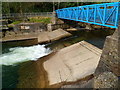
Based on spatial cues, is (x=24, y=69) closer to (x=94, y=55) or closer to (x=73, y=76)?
(x=73, y=76)

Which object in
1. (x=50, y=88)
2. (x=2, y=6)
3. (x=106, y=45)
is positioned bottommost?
(x=50, y=88)

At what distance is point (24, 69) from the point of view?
11422 millimetres

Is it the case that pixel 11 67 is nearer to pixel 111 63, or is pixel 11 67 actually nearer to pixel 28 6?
pixel 111 63

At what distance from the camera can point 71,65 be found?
422 inches

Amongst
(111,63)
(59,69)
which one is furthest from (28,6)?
(111,63)

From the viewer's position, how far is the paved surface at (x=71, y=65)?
9023mm

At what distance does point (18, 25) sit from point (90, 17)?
66.2 feet

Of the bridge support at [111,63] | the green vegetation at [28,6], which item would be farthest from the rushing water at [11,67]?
the green vegetation at [28,6]

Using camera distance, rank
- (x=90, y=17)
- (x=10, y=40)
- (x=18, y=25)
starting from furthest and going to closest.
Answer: (x=18, y=25) → (x=10, y=40) → (x=90, y=17)

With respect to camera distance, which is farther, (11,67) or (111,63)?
(11,67)

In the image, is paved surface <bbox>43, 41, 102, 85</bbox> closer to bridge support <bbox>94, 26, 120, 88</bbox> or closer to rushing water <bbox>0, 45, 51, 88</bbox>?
bridge support <bbox>94, 26, 120, 88</bbox>

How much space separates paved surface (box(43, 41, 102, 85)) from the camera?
29.6 ft

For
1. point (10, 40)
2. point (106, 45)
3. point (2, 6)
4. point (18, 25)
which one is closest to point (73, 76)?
point (106, 45)

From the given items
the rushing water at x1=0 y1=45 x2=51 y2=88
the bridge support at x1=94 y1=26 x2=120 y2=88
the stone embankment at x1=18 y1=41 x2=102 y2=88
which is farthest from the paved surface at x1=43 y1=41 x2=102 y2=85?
the rushing water at x1=0 y1=45 x2=51 y2=88
